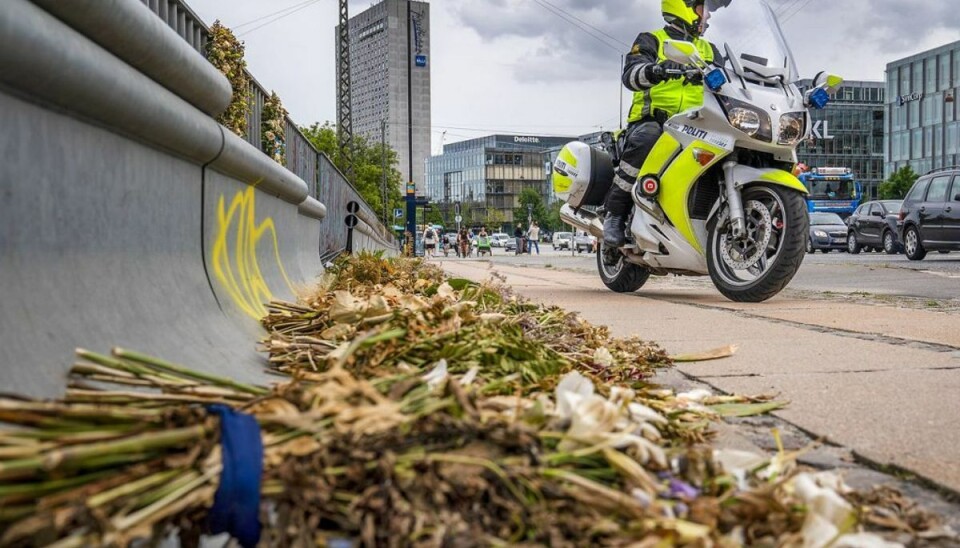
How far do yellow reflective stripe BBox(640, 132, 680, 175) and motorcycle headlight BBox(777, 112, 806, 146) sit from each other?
0.85 meters

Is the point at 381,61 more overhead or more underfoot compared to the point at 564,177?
more overhead

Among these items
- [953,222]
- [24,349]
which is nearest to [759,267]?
[24,349]

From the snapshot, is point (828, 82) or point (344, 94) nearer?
point (828, 82)

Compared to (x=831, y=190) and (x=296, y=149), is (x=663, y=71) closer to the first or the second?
(x=296, y=149)

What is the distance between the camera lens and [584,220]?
29.2 feet

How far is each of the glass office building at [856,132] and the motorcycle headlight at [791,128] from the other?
10499 centimetres

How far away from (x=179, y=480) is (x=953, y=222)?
20.9m

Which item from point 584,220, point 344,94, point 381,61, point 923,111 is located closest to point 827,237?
point 344,94

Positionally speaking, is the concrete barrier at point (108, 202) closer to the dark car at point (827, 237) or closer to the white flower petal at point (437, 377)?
the white flower petal at point (437, 377)

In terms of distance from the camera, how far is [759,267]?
6.42 metres

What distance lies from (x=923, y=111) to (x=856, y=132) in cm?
1881

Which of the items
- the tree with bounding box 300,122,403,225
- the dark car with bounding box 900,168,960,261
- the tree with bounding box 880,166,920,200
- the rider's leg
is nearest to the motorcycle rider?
the rider's leg

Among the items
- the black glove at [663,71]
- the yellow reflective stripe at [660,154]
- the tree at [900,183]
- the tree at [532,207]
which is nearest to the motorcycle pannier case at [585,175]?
the yellow reflective stripe at [660,154]

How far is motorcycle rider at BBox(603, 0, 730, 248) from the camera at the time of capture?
23.4 ft
